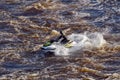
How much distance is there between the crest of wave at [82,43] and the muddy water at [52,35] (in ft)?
1.34

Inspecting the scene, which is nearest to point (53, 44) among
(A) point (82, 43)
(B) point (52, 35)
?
(A) point (82, 43)

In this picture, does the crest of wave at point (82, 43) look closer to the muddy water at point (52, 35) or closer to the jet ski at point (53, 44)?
the jet ski at point (53, 44)

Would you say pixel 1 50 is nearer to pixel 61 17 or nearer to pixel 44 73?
pixel 44 73

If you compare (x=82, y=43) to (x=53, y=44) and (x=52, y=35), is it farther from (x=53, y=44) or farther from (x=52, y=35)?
(x=52, y=35)

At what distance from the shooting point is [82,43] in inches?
1013

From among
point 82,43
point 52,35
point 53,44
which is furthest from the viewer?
point 52,35

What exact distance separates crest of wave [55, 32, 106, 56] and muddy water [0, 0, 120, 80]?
0.41 metres

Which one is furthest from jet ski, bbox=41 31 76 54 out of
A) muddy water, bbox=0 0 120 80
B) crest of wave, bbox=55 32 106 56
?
muddy water, bbox=0 0 120 80

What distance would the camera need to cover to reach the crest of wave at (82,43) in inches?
976

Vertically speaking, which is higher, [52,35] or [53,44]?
[52,35]

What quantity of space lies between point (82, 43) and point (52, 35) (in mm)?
3163

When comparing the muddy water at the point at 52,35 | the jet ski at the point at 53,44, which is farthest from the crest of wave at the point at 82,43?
the muddy water at the point at 52,35

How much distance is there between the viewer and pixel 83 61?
23875mm

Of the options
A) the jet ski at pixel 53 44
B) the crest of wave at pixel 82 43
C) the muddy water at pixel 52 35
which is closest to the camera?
the muddy water at pixel 52 35
